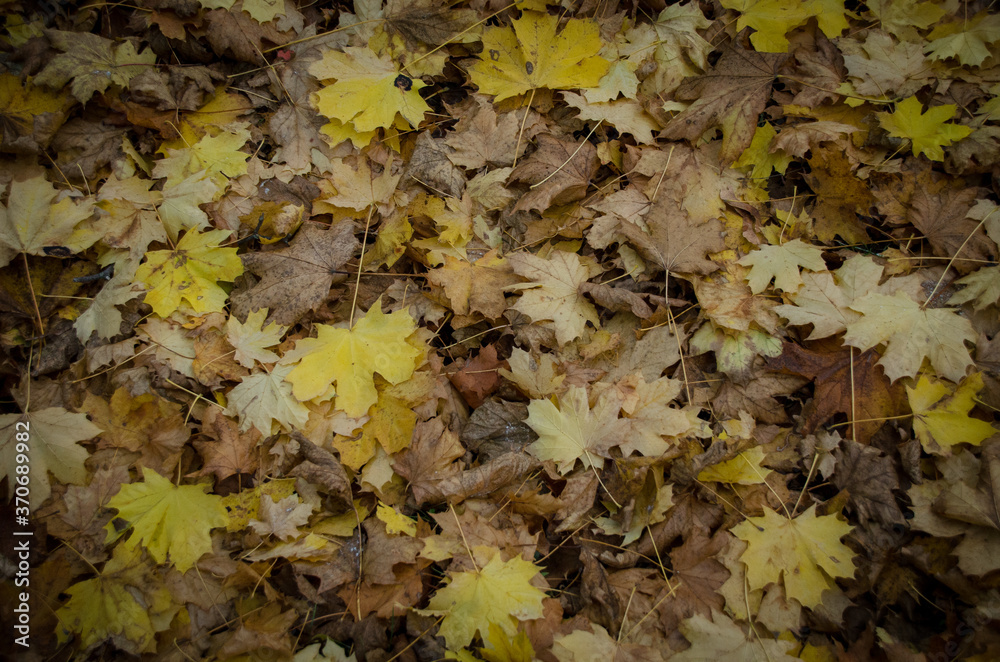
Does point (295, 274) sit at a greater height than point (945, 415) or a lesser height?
greater

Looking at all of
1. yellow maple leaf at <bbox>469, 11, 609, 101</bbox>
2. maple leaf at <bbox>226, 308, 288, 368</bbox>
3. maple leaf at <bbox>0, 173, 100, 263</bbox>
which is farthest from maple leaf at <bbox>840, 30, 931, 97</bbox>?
maple leaf at <bbox>0, 173, 100, 263</bbox>

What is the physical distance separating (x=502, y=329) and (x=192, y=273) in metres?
1.19

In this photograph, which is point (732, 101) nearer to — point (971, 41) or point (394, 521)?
point (971, 41)

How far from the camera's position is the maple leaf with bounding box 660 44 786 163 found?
2.11 meters

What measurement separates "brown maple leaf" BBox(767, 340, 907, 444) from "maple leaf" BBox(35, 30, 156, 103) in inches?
110

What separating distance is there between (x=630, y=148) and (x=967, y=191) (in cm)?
127

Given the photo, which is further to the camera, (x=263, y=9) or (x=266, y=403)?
(x=263, y=9)

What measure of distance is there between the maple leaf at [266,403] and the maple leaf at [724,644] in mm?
1417

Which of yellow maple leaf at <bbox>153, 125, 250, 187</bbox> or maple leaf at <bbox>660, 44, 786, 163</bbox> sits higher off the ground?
maple leaf at <bbox>660, 44, 786, 163</bbox>

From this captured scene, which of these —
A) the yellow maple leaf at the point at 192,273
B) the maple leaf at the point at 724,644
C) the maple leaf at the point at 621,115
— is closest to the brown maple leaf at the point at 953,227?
the maple leaf at the point at 621,115

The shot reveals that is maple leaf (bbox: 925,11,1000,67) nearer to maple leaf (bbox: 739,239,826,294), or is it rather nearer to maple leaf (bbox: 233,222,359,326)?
maple leaf (bbox: 739,239,826,294)

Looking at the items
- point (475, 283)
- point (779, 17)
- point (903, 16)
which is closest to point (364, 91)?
point (475, 283)

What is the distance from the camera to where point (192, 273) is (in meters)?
2.03

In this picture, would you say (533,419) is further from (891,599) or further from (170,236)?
(170,236)
